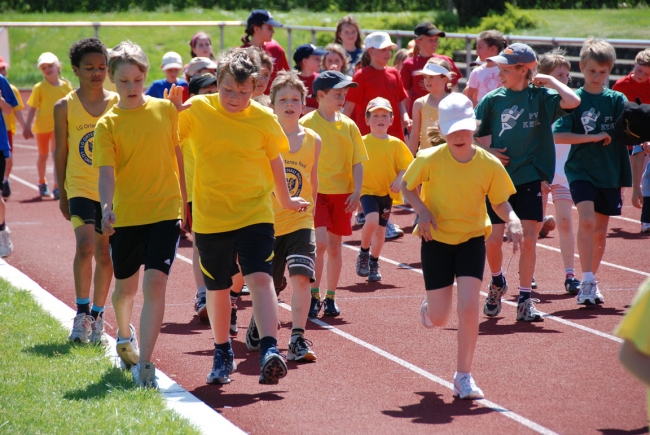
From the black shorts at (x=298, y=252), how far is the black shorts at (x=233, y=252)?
81 centimetres

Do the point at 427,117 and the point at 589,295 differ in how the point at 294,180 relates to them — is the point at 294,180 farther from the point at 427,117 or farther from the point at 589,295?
the point at 427,117

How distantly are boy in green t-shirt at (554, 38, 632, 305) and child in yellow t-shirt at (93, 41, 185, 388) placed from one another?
3.94 meters

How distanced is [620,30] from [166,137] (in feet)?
73.7

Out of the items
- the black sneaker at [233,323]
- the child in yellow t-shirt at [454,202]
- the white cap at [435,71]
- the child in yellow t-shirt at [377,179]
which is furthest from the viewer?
the white cap at [435,71]

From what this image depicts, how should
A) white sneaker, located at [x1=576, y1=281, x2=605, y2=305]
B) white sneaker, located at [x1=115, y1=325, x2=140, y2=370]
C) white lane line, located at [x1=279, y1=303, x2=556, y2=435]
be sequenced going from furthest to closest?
1. white sneaker, located at [x1=576, y1=281, x2=605, y2=305]
2. white sneaker, located at [x1=115, y1=325, x2=140, y2=370]
3. white lane line, located at [x1=279, y1=303, x2=556, y2=435]

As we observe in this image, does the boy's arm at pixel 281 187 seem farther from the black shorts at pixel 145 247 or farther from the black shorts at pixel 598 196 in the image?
the black shorts at pixel 598 196

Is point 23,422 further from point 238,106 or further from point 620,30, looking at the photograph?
point 620,30

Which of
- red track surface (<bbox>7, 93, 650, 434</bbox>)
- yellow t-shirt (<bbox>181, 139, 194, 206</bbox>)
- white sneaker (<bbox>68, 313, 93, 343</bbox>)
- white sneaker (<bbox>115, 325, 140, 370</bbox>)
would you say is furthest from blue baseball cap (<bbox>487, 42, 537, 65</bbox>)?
white sneaker (<bbox>68, 313, 93, 343</bbox>)

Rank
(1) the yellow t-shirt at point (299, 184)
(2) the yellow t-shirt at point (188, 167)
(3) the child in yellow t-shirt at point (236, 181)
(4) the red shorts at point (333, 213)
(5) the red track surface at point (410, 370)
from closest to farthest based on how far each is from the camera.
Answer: (5) the red track surface at point (410, 370) → (3) the child in yellow t-shirt at point (236, 181) → (1) the yellow t-shirt at point (299, 184) → (2) the yellow t-shirt at point (188, 167) → (4) the red shorts at point (333, 213)

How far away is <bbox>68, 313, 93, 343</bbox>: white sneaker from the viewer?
23.7ft

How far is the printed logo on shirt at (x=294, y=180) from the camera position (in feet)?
24.0

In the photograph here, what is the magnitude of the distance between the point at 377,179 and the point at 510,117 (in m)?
2.08

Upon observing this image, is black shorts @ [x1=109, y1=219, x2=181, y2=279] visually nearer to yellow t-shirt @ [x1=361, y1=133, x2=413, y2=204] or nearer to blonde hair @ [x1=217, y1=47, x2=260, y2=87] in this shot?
blonde hair @ [x1=217, y1=47, x2=260, y2=87]

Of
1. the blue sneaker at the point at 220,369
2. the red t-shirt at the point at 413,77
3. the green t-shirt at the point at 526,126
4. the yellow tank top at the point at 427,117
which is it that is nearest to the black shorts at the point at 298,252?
the blue sneaker at the point at 220,369
